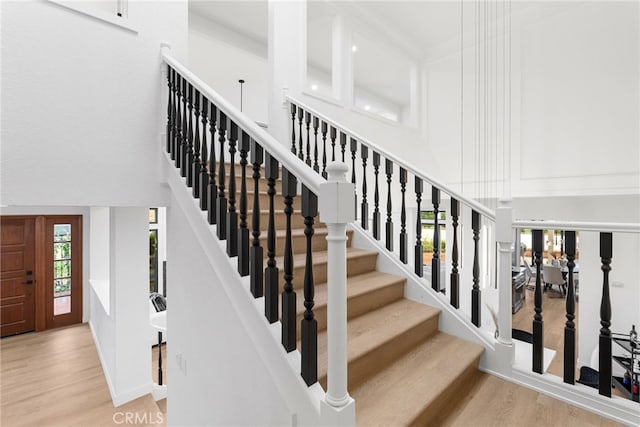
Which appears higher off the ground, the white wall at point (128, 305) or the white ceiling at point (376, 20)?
the white ceiling at point (376, 20)

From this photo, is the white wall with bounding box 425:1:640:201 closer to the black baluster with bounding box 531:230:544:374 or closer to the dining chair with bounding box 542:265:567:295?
the black baluster with bounding box 531:230:544:374

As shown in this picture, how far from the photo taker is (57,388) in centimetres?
452

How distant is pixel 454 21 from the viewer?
480 cm

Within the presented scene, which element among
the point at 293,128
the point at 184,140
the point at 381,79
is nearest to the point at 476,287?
the point at 184,140

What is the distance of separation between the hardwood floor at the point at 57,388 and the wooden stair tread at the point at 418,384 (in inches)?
143

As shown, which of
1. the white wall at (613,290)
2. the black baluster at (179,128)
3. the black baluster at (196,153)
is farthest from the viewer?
the white wall at (613,290)

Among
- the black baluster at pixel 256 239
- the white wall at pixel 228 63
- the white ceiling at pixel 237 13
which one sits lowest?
the black baluster at pixel 256 239

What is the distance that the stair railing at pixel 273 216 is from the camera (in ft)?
3.78

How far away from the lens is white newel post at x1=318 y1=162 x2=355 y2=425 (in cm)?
112

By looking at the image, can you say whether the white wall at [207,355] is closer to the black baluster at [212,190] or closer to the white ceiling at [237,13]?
the black baluster at [212,190]

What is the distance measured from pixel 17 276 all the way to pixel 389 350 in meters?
7.85

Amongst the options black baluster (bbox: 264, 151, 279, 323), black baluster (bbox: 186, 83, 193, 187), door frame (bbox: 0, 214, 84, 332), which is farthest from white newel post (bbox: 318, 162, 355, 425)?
door frame (bbox: 0, 214, 84, 332)

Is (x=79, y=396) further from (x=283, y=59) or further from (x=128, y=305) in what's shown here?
(x=283, y=59)

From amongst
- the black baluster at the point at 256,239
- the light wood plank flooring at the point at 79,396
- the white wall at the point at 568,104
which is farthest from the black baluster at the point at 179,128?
the white wall at the point at 568,104
